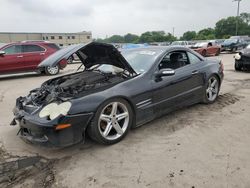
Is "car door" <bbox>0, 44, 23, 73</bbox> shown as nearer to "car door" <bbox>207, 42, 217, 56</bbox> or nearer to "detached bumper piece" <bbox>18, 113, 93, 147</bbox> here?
"detached bumper piece" <bbox>18, 113, 93, 147</bbox>

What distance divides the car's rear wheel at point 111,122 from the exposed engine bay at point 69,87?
320 millimetres

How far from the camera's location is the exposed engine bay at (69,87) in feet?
11.8

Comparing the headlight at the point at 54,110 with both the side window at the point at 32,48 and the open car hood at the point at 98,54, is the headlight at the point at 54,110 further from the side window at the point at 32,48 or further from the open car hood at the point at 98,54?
the side window at the point at 32,48

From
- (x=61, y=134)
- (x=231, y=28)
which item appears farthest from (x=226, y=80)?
(x=231, y=28)

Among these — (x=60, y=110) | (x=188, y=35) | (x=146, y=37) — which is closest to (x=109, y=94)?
(x=60, y=110)

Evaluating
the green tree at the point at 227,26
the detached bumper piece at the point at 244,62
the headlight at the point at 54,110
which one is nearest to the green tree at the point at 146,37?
the green tree at the point at 227,26

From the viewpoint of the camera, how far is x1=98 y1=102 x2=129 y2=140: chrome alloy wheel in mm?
3650

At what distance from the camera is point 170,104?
454 centimetres

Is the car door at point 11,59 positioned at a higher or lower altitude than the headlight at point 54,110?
higher

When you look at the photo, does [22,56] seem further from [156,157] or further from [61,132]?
[156,157]

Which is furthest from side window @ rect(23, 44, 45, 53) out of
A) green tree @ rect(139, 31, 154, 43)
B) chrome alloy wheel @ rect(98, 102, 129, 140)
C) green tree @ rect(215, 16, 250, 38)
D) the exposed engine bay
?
green tree @ rect(215, 16, 250, 38)

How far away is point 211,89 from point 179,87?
1329 mm

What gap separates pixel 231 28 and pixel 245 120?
9323 cm

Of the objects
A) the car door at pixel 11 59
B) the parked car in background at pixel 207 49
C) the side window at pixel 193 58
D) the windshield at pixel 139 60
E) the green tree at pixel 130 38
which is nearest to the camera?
the windshield at pixel 139 60
